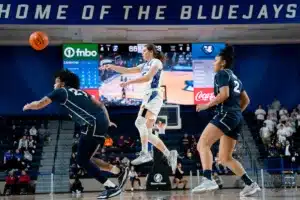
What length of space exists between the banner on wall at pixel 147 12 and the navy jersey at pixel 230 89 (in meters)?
7.76

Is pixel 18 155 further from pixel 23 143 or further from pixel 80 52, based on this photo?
pixel 80 52

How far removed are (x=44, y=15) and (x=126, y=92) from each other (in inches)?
321

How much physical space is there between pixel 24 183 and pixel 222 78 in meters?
12.9

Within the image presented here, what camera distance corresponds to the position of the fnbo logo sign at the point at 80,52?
866 inches

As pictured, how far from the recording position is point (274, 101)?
77.0 feet

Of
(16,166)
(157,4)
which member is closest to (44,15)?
(157,4)

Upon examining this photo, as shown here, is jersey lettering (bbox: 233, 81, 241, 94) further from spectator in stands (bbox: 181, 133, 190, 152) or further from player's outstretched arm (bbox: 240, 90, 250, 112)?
spectator in stands (bbox: 181, 133, 190, 152)

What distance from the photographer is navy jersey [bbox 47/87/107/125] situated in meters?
7.09

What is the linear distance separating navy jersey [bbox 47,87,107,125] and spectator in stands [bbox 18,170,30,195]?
11896 millimetres

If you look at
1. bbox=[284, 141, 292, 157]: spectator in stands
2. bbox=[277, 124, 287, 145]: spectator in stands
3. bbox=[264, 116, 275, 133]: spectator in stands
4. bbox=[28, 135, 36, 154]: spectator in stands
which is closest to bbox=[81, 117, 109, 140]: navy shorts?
bbox=[284, 141, 292, 157]: spectator in stands

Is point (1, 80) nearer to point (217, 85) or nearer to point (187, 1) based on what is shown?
point (187, 1)

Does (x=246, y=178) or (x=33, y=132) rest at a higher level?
(x=33, y=132)

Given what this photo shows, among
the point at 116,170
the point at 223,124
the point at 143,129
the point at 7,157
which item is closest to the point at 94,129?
the point at 116,170

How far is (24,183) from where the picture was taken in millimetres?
18406
